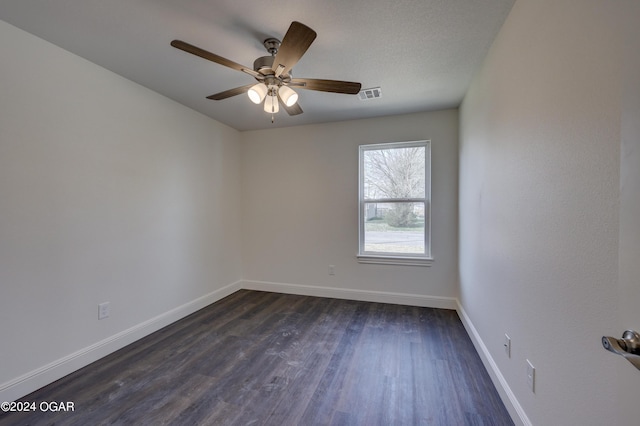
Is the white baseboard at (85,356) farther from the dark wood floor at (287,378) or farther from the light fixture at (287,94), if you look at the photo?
the light fixture at (287,94)

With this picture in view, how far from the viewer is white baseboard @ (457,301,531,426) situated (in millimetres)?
1497

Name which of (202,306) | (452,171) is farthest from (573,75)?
(202,306)

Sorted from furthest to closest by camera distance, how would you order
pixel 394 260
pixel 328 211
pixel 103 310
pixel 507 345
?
pixel 328 211 < pixel 394 260 < pixel 103 310 < pixel 507 345

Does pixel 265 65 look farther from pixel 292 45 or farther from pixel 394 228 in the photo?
pixel 394 228

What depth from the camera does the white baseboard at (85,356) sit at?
1.78 metres

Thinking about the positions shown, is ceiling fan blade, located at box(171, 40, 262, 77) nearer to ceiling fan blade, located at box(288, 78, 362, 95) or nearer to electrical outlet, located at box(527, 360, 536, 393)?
ceiling fan blade, located at box(288, 78, 362, 95)

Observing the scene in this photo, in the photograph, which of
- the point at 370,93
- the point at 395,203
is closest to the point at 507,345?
the point at 395,203

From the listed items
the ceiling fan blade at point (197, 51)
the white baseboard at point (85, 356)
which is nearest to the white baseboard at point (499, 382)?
the ceiling fan blade at point (197, 51)

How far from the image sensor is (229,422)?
1.59 m

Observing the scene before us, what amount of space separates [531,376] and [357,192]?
8.54 ft

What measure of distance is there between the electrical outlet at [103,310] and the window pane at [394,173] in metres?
3.02

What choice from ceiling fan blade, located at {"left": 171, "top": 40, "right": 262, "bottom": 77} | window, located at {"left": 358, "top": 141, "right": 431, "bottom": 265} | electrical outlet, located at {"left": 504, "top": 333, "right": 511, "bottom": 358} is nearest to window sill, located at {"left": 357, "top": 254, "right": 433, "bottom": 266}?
window, located at {"left": 358, "top": 141, "right": 431, "bottom": 265}

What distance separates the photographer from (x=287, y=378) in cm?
200

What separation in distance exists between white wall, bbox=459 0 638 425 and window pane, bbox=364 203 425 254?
4.84ft
